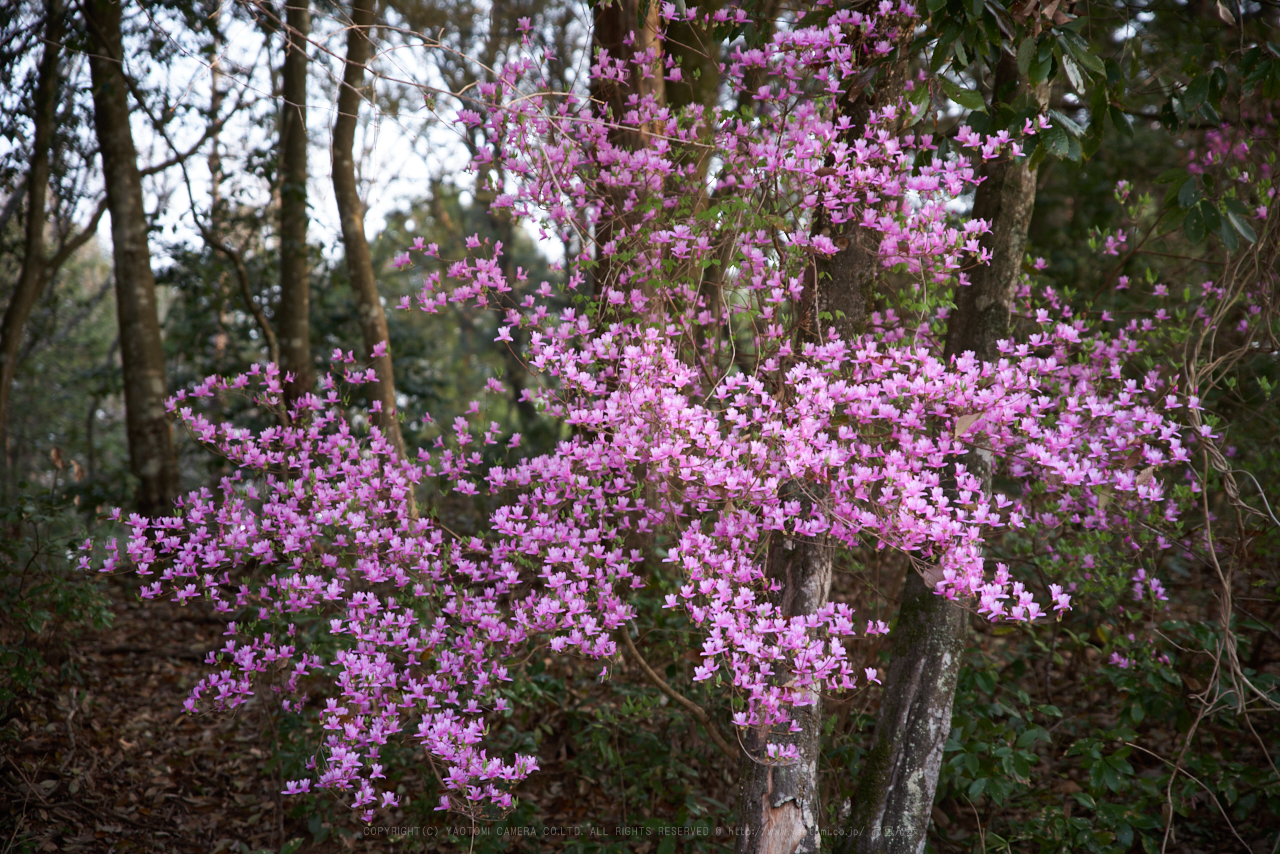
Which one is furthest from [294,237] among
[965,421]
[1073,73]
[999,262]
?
[1073,73]

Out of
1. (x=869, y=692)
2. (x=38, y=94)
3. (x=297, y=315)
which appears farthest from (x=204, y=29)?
(x=869, y=692)

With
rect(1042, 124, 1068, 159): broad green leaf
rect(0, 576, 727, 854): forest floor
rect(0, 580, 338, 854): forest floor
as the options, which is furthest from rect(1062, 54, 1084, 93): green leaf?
rect(0, 580, 338, 854): forest floor

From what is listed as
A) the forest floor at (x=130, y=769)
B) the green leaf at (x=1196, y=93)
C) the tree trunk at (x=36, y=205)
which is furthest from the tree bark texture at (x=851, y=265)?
the tree trunk at (x=36, y=205)

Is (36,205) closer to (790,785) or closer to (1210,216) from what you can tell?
(790,785)

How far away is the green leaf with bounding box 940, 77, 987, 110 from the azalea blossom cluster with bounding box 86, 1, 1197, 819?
0.14 meters

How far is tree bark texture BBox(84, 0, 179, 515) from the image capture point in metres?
6.05

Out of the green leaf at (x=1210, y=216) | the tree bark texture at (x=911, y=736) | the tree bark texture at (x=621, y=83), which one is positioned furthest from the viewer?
the tree bark texture at (x=621, y=83)

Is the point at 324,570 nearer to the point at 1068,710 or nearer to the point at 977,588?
the point at 977,588

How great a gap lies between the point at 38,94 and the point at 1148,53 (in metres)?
8.43

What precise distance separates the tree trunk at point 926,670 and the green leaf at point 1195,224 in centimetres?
62

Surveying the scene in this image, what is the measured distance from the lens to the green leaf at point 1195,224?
9.34 ft

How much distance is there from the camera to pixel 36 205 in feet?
Answer: 23.2

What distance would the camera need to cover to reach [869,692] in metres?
3.80

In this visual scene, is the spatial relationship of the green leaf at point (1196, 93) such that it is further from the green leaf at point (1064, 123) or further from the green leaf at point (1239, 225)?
the green leaf at point (1064, 123)
